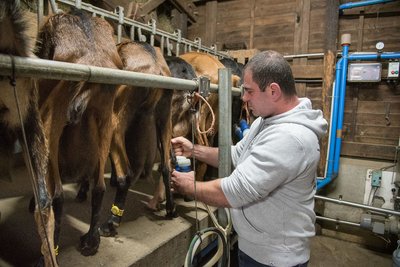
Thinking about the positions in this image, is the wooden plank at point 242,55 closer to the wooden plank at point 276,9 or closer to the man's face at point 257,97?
the wooden plank at point 276,9

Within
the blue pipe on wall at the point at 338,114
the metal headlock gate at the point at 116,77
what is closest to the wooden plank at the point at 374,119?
the blue pipe on wall at the point at 338,114

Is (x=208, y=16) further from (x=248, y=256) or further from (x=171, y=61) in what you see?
(x=248, y=256)

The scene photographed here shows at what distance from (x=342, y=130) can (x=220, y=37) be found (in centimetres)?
260

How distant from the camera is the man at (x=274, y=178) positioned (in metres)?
1.17

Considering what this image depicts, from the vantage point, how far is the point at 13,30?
0.82 meters

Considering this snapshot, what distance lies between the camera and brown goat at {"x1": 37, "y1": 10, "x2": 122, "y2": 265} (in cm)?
113

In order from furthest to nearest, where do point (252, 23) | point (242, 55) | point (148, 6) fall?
point (252, 23) < point (242, 55) < point (148, 6)

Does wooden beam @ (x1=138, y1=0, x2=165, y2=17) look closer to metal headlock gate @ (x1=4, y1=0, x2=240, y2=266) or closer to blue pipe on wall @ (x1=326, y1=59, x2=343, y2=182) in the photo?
metal headlock gate @ (x1=4, y1=0, x2=240, y2=266)

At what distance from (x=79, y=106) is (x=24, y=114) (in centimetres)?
22

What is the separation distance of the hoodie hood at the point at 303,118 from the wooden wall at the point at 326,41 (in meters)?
2.92

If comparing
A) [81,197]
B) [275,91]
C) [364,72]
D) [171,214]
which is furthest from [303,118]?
[364,72]

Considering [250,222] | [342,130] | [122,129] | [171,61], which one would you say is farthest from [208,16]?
[250,222]

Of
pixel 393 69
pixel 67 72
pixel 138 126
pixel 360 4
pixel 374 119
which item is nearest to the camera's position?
pixel 67 72

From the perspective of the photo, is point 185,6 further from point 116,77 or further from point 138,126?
point 116,77
